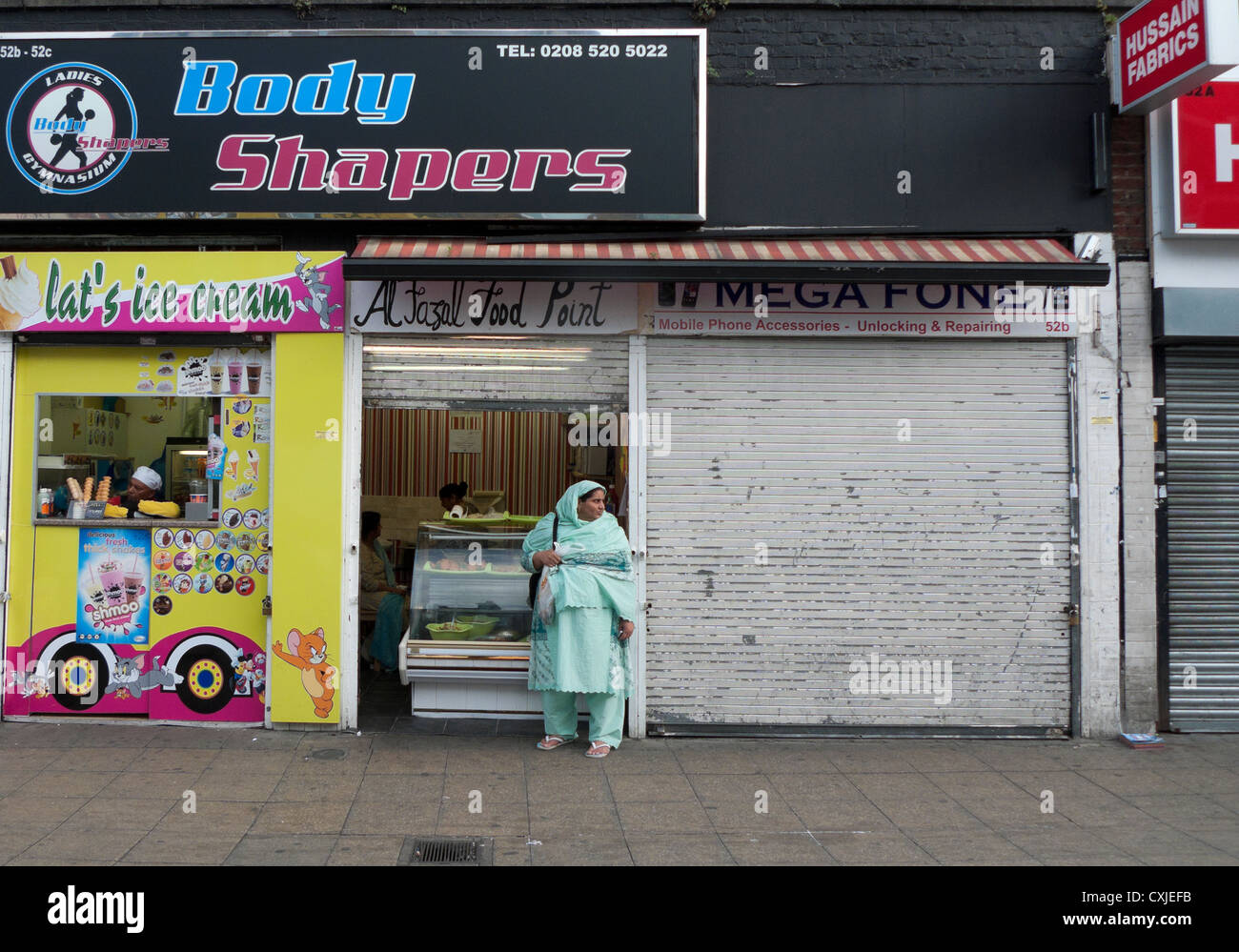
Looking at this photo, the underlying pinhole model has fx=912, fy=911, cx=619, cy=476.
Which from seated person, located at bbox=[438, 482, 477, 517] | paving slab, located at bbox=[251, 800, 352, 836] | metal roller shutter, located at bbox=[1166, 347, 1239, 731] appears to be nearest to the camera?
Result: paving slab, located at bbox=[251, 800, 352, 836]

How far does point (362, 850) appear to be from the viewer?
15.3 ft

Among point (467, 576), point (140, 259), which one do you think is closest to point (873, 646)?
point (467, 576)

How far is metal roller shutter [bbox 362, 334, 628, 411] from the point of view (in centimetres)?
675

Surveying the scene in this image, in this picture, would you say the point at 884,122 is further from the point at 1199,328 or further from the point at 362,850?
the point at 362,850

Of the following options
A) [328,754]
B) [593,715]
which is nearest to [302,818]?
[328,754]

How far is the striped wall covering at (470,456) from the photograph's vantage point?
10.2 meters

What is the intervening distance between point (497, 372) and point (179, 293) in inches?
94.0

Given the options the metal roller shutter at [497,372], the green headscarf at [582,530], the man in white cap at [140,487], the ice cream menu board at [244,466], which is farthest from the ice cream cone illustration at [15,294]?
the green headscarf at [582,530]

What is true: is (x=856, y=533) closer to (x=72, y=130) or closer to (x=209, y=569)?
(x=209, y=569)

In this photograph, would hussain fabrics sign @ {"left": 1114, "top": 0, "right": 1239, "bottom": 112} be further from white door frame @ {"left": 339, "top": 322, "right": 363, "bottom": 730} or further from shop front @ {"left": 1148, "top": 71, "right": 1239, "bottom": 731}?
white door frame @ {"left": 339, "top": 322, "right": 363, "bottom": 730}

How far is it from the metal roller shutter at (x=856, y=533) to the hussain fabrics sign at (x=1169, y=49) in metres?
1.89

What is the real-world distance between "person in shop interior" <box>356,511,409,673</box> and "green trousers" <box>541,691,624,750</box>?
2.48m

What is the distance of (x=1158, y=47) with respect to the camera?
20.8 ft

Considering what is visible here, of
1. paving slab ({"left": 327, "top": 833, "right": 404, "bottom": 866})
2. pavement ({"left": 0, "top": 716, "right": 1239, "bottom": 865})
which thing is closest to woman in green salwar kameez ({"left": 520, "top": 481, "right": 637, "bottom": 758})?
pavement ({"left": 0, "top": 716, "right": 1239, "bottom": 865})
